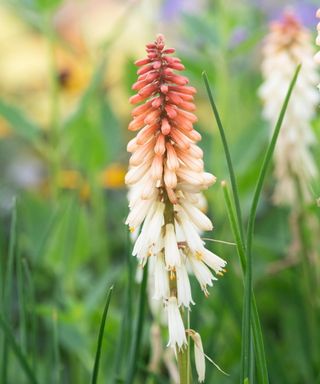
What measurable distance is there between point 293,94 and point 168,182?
1593 millimetres

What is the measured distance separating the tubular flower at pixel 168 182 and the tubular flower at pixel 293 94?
1.49 m

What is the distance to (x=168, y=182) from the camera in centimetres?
155

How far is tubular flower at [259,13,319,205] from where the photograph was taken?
3.03 metres

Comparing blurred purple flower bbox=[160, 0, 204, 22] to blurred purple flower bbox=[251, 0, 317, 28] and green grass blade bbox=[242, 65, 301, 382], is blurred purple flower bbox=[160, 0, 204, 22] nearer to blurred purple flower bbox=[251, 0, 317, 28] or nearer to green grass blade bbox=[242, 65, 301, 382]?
blurred purple flower bbox=[251, 0, 317, 28]

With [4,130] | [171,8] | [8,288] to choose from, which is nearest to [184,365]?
[8,288]

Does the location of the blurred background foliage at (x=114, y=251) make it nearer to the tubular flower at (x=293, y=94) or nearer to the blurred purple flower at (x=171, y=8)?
the tubular flower at (x=293, y=94)

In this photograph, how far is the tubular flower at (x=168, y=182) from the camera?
159cm

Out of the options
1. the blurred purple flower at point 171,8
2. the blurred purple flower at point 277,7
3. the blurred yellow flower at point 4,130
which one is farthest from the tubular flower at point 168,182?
the blurred yellow flower at point 4,130

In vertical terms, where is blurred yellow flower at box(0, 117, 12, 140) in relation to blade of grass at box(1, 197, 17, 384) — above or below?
above

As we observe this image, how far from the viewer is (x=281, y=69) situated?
3.06 meters

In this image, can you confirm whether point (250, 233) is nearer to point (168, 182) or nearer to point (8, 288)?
point (168, 182)

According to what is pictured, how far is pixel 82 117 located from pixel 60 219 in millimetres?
510

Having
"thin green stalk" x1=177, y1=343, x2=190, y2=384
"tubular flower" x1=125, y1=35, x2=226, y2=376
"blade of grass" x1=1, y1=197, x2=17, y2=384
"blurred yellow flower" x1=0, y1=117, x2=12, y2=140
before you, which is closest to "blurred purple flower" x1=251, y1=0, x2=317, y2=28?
"blurred yellow flower" x1=0, y1=117, x2=12, y2=140

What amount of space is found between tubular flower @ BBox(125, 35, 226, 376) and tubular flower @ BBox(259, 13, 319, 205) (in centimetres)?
149
